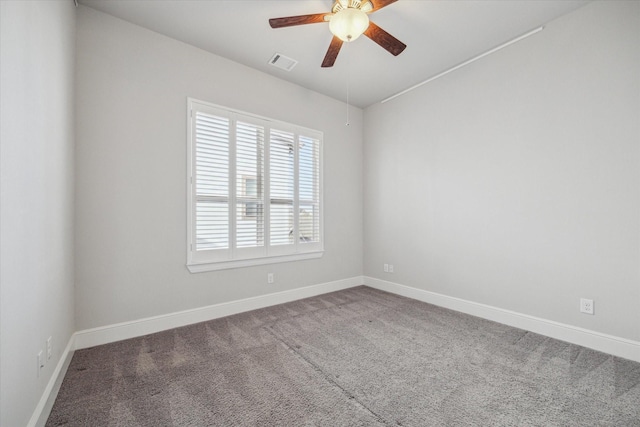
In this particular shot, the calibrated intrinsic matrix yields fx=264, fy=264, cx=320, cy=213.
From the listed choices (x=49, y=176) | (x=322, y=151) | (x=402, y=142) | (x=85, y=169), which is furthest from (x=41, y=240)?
(x=402, y=142)

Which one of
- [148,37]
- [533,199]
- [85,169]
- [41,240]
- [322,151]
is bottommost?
[41,240]

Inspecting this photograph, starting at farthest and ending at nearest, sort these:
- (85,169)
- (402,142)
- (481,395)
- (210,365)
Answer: (402,142)
(85,169)
(210,365)
(481,395)

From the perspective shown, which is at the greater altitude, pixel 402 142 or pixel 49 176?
pixel 402 142

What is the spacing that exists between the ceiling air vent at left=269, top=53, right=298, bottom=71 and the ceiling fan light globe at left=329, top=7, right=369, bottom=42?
127 cm

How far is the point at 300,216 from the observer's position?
391 centimetres

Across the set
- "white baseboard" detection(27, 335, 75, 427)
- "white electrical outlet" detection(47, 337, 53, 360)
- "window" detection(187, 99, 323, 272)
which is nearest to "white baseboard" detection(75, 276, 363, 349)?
"white baseboard" detection(27, 335, 75, 427)

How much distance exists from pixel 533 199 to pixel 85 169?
440 cm

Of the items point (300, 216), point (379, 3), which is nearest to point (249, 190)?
point (300, 216)

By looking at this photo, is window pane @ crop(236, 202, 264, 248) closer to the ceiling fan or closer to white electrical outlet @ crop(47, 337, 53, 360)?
white electrical outlet @ crop(47, 337, 53, 360)

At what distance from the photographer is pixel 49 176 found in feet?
5.75

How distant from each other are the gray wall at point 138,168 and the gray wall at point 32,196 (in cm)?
27

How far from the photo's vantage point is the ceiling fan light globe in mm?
2014

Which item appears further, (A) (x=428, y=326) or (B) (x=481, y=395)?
(A) (x=428, y=326)

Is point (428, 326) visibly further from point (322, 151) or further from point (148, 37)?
point (148, 37)
